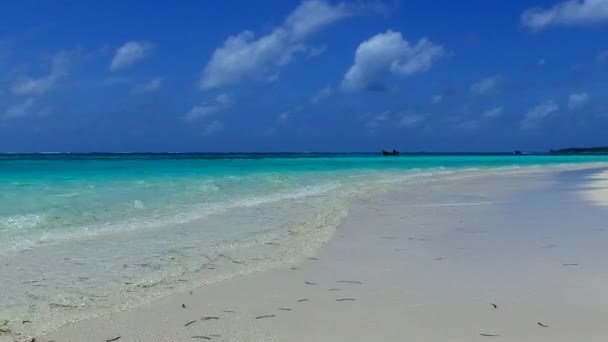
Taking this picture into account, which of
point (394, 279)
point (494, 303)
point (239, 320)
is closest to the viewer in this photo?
point (239, 320)

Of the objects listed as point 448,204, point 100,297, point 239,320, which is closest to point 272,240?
point 100,297

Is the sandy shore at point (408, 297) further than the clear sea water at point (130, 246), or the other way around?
the clear sea water at point (130, 246)

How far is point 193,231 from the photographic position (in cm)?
763

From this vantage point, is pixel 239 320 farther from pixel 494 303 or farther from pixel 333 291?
pixel 494 303

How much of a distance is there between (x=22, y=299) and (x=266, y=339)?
2.09 metres

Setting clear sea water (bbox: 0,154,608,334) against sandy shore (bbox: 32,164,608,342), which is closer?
sandy shore (bbox: 32,164,608,342)

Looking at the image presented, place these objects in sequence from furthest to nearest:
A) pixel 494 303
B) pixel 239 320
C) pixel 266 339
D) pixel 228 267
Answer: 1. pixel 228 267
2. pixel 494 303
3. pixel 239 320
4. pixel 266 339

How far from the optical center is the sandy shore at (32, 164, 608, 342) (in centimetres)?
335

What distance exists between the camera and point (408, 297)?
4.05 m

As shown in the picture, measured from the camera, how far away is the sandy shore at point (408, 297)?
335 centimetres

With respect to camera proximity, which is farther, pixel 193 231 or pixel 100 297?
pixel 193 231

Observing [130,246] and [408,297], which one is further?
[130,246]

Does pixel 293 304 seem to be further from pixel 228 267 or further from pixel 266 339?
pixel 228 267

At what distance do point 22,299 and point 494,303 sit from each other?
336 centimetres
